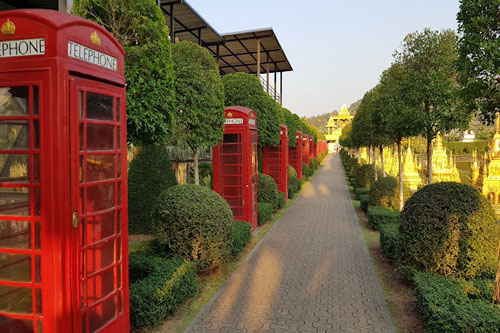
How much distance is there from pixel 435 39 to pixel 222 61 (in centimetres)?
1745

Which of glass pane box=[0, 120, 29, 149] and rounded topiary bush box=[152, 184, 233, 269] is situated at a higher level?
glass pane box=[0, 120, 29, 149]

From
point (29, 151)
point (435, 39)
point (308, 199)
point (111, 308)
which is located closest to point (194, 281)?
point (111, 308)

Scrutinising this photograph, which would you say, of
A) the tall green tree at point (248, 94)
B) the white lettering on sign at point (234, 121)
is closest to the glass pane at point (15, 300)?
the white lettering on sign at point (234, 121)

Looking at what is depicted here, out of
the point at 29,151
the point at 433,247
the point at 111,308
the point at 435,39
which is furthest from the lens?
the point at 435,39

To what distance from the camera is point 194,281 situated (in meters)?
6.45

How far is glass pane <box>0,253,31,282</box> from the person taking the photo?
3.37 metres

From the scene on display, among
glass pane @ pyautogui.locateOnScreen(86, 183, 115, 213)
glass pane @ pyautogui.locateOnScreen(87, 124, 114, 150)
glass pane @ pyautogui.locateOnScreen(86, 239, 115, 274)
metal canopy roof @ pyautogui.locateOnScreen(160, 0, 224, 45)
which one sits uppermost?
metal canopy roof @ pyautogui.locateOnScreen(160, 0, 224, 45)

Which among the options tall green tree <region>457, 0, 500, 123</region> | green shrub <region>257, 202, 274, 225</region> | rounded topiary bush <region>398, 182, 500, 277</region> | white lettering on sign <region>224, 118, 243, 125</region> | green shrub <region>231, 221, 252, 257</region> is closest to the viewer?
tall green tree <region>457, 0, 500, 123</region>

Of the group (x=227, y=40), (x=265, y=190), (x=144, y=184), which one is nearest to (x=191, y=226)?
(x=144, y=184)

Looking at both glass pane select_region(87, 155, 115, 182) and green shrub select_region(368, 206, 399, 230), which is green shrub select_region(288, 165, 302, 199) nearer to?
green shrub select_region(368, 206, 399, 230)

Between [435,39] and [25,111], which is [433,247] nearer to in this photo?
[25,111]

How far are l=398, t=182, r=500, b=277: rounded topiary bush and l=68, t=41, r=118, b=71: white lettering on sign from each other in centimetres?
553

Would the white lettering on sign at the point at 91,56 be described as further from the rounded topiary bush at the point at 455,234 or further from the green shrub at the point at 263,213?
the green shrub at the point at 263,213

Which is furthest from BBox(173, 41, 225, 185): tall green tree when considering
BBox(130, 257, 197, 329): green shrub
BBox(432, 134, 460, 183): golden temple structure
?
BBox(432, 134, 460, 183): golden temple structure
